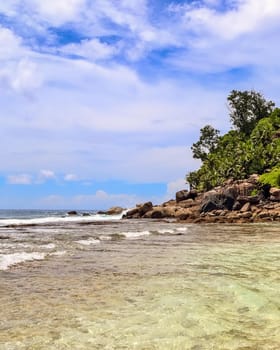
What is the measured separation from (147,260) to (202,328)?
8688 mm

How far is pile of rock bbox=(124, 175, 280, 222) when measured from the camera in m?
48.6

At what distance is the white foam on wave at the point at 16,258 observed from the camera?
46.9 feet

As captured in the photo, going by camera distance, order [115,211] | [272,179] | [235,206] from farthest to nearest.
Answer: [115,211] < [272,179] < [235,206]

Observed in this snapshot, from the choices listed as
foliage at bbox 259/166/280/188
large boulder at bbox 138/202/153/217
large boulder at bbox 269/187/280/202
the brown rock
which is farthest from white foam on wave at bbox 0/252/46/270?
large boulder at bbox 138/202/153/217

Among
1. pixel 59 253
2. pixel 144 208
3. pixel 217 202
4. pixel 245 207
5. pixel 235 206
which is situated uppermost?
pixel 217 202

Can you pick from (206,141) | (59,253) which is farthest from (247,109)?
(59,253)

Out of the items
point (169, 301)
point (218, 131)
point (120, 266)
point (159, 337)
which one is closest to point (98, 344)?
point (159, 337)

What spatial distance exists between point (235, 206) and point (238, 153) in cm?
1988

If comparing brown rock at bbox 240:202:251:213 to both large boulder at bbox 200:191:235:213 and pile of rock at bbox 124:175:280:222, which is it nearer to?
pile of rock at bbox 124:175:280:222

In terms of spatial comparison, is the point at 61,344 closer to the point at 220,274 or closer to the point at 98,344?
the point at 98,344

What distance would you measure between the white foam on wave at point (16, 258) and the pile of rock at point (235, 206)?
32.8m

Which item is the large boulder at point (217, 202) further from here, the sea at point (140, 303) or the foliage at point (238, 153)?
the sea at point (140, 303)

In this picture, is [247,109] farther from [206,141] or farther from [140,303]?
[140,303]

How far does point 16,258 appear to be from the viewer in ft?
51.0
